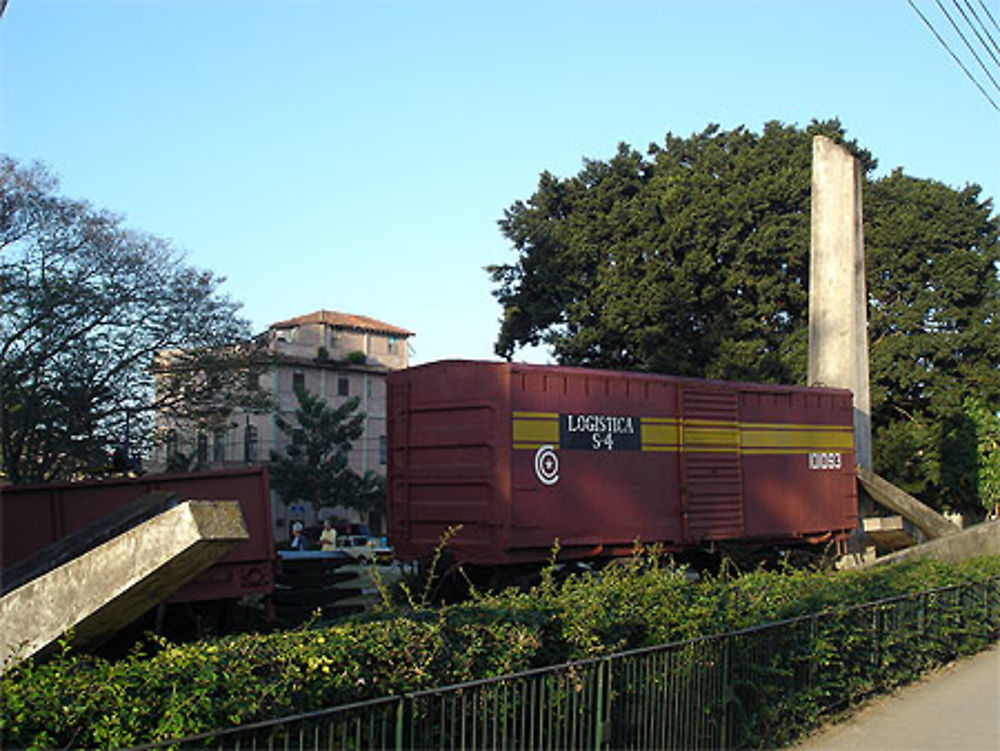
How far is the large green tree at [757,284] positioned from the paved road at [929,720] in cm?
2479

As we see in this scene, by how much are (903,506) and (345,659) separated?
16.6 m

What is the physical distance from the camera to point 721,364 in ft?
113

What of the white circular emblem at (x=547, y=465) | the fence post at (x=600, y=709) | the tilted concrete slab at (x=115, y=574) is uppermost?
the white circular emblem at (x=547, y=465)

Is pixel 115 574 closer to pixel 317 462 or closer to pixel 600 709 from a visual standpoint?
pixel 600 709

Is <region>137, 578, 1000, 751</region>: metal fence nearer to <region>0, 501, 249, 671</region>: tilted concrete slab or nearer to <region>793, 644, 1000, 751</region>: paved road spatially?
<region>793, 644, 1000, 751</region>: paved road

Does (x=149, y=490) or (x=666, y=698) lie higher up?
(x=149, y=490)

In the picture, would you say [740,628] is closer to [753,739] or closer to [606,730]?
[753,739]

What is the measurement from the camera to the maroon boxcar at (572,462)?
514 inches

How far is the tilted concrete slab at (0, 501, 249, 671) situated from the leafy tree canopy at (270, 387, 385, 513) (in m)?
46.0

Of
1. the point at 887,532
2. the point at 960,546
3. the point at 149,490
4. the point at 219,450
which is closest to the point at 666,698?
the point at 149,490

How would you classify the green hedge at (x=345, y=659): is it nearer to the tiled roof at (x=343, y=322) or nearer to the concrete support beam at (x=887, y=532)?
the concrete support beam at (x=887, y=532)

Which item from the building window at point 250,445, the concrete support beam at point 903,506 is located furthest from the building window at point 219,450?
the concrete support beam at point 903,506

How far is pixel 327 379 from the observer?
213 feet

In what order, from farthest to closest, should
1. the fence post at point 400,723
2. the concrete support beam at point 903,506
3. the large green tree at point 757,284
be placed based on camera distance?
the large green tree at point 757,284 < the concrete support beam at point 903,506 < the fence post at point 400,723
